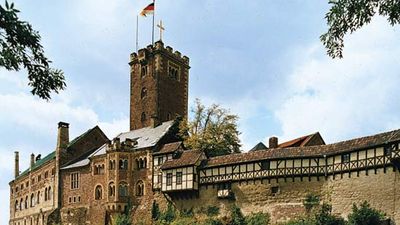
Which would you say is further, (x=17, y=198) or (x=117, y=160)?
(x=17, y=198)

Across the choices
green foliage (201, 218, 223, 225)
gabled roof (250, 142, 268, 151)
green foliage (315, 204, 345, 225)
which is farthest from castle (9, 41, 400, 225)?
green foliage (201, 218, 223, 225)

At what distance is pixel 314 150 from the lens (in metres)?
44.9

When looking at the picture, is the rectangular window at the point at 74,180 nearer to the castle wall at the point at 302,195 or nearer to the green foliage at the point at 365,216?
the castle wall at the point at 302,195

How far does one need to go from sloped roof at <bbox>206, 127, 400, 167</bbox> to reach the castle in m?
0.09

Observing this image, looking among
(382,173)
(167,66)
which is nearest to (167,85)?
(167,66)

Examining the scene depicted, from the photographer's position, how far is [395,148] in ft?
126

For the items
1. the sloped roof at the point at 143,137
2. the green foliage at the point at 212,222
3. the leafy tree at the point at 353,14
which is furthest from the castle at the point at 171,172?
the leafy tree at the point at 353,14

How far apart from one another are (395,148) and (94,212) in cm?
3144

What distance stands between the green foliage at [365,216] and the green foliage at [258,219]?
7.48 m

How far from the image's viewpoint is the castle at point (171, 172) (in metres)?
41.3

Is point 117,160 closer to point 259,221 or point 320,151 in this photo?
point 259,221

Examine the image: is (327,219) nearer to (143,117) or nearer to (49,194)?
(143,117)

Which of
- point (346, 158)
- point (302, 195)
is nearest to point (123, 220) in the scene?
point (302, 195)

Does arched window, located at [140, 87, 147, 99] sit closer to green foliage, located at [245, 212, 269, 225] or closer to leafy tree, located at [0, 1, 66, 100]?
green foliage, located at [245, 212, 269, 225]
